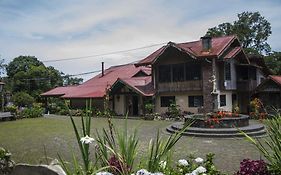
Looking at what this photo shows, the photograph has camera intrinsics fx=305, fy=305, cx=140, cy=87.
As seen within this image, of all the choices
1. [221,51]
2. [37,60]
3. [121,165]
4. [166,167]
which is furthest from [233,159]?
[37,60]

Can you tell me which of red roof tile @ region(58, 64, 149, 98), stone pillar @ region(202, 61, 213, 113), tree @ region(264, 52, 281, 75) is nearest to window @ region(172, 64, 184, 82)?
stone pillar @ region(202, 61, 213, 113)

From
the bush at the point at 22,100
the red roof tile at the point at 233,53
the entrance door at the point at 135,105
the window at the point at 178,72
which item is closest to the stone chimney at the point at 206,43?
the red roof tile at the point at 233,53

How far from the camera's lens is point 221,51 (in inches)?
986

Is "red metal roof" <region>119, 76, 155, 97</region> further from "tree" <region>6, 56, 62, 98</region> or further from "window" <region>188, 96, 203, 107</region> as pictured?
"tree" <region>6, 56, 62, 98</region>

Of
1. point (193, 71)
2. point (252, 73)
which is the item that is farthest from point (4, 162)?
point (252, 73)

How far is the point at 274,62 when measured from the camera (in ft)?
132

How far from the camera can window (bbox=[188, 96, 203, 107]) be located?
2647 centimetres

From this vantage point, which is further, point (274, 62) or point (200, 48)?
point (274, 62)

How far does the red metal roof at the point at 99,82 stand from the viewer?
3381 centimetres

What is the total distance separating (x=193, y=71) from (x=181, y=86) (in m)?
1.69

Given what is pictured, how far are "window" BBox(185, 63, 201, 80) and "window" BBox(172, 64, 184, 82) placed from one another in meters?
0.49

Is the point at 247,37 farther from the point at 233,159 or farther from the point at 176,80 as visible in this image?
the point at 233,159

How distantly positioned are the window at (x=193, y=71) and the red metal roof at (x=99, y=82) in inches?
309

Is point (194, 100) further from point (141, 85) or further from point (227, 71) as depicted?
point (141, 85)
